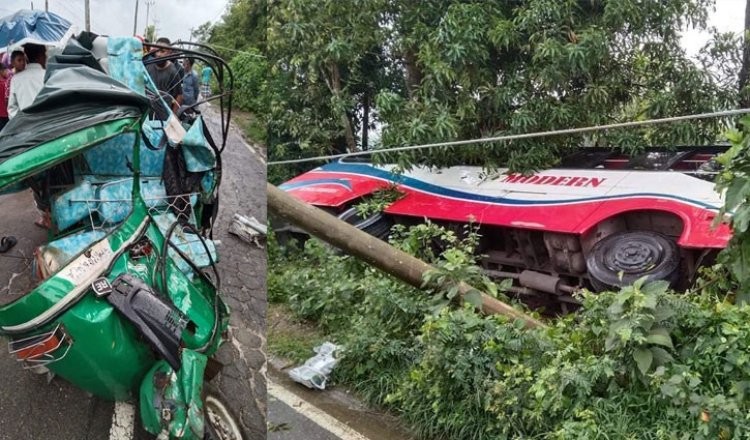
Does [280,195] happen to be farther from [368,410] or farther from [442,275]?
[368,410]

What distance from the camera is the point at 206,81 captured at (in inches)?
57.7

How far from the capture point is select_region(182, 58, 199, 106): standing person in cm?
150

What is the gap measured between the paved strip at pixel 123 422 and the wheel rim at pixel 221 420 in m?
0.15

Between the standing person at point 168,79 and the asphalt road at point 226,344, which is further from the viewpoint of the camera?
the standing person at point 168,79

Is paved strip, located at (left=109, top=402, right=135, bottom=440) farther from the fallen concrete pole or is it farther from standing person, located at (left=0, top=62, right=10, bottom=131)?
the fallen concrete pole

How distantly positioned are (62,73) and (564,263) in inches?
68.1

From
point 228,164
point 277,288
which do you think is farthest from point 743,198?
point 277,288

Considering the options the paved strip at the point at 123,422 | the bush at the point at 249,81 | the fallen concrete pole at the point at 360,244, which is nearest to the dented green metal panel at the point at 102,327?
the paved strip at the point at 123,422

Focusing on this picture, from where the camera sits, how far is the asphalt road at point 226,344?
1150 mm

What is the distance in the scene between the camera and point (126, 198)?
1.28 metres

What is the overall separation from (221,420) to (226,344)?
0.20 m

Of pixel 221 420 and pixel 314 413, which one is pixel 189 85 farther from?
pixel 314 413

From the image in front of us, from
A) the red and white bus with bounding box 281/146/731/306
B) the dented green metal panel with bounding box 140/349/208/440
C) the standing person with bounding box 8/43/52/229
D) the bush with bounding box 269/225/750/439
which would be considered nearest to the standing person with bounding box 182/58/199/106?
the standing person with bounding box 8/43/52/229

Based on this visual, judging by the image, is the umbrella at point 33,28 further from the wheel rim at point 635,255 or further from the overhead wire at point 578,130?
the wheel rim at point 635,255
